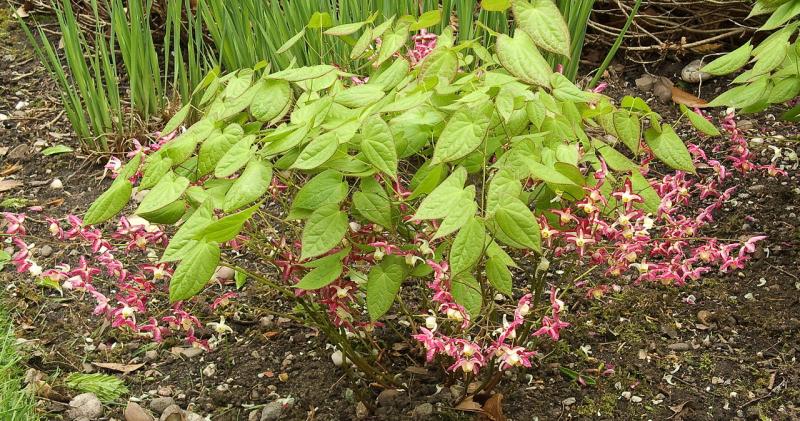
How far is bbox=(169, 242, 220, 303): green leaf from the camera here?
Result: 1359mm

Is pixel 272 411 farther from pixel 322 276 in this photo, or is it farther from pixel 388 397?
pixel 322 276

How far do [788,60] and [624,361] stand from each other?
32.4 inches

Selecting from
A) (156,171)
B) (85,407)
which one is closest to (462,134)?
(156,171)

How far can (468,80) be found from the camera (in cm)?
154

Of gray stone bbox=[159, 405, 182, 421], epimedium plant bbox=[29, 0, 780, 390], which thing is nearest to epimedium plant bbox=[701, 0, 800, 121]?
epimedium plant bbox=[29, 0, 780, 390]

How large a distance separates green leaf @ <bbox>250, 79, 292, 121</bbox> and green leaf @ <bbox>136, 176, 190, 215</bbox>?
0.20 metres

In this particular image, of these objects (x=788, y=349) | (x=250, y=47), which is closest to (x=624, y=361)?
(x=788, y=349)

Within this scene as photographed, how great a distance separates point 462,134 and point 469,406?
0.80 meters

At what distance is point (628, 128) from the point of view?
155 cm

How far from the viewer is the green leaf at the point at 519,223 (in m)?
1.34

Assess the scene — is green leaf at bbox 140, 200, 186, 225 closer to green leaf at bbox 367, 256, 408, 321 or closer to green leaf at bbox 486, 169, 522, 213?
green leaf at bbox 367, 256, 408, 321

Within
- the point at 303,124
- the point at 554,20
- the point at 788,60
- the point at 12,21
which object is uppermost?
the point at 554,20

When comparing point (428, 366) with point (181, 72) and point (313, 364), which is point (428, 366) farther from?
point (181, 72)

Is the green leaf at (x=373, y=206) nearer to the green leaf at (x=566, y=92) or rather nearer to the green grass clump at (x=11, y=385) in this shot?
the green leaf at (x=566, y=92)
